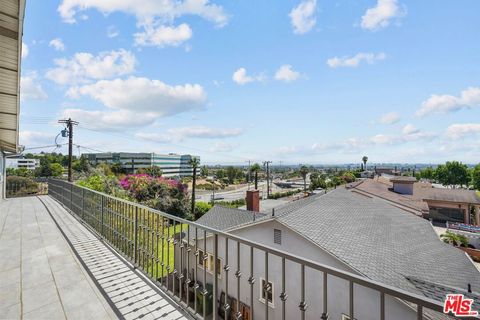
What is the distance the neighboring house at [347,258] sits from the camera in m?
6.74

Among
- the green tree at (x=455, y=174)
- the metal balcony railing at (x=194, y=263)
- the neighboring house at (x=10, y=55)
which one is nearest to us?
the metal balcony railing at (x=194, y=263)

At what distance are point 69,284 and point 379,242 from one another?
10478mm

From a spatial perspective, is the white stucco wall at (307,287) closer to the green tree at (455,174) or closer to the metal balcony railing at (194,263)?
the metal balcony railing at (194,263)

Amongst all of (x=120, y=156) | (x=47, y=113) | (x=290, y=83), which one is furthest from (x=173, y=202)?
(x=120, y=156)

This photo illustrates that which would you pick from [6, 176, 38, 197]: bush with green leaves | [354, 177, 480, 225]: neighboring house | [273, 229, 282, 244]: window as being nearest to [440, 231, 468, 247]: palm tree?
[354, 177, 480, 225]: neighboring house

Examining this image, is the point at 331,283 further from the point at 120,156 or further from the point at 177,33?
the point at 120,156

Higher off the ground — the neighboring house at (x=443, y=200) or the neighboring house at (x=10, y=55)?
the neighboring house at (x=10, y=55)

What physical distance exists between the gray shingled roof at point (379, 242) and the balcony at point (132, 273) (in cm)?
121

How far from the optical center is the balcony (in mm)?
1924

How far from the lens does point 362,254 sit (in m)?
8.07

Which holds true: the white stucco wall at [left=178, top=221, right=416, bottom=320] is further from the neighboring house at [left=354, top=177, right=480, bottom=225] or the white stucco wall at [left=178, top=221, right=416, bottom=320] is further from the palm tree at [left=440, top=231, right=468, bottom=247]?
the neighboring house at [left=354, top=177, right=480, bottom=225]

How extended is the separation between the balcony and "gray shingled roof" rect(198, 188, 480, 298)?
121 cm

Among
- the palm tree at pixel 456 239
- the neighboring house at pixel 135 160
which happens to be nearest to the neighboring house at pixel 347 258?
the palm tree at pixel 456 239

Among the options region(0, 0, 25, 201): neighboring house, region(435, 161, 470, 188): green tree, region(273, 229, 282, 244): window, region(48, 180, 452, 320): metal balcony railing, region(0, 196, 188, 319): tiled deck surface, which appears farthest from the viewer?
A: region(435, 161, 470, 188): green tree
